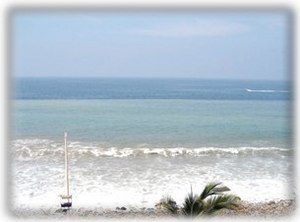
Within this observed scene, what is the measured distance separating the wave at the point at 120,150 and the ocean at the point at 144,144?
0.02 metres

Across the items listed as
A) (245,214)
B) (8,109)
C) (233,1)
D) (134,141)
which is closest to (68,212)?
(245,214)

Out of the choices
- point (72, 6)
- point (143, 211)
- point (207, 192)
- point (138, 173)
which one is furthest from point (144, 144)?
point (72, 6)

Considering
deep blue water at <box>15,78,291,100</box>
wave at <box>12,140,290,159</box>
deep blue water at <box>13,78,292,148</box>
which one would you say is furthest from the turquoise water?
deep blue water at <box>15,78,291,100</box>

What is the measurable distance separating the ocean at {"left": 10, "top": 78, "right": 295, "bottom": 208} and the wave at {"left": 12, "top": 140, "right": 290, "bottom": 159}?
19mm

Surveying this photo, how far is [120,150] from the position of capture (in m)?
7.36

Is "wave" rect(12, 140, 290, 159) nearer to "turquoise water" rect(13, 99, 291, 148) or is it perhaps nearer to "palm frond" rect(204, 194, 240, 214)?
"turquoise water" rect(13, 99, 291, 148)

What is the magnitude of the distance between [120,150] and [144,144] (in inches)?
28.6

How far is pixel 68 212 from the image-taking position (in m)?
3.75

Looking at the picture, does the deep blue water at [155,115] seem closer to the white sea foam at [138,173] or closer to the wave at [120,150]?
the wave at [120,150]

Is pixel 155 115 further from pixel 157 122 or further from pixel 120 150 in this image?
pixel 120 150

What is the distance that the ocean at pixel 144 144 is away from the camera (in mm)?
4480

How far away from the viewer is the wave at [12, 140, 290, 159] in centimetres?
628

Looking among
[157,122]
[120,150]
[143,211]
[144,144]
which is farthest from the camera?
[157,122]

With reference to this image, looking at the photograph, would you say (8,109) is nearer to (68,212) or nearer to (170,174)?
(68,212)
